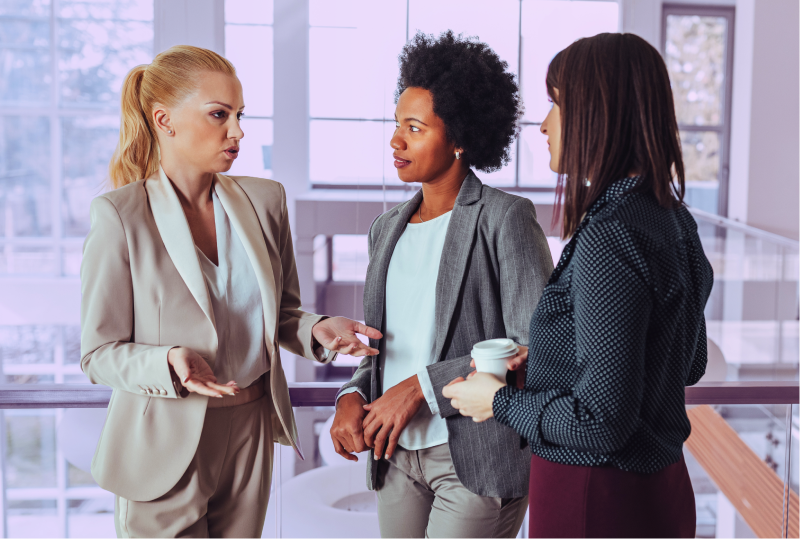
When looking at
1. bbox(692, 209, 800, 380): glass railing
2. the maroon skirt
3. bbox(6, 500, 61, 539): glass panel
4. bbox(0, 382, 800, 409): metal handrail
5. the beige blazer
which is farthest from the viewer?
bbox(692, 209, 800, 380): glass railing

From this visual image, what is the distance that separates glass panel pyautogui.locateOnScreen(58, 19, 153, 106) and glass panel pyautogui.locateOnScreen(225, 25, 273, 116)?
53 cm

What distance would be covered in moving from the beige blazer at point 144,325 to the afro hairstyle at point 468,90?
1.88ft

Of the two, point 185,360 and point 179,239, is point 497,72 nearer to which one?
point 179,239

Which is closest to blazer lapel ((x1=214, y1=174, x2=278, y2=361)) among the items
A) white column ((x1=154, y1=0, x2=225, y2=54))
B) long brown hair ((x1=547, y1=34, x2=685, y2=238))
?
long brown hair ((x1=547, y1=34, x2=685, y2=238))

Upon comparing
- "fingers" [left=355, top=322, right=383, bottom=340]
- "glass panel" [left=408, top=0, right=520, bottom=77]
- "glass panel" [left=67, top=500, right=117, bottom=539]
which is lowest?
"glass panel" [left=67, top=500, right=117, bottom=539]

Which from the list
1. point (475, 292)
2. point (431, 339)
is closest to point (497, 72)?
point (475, 292)

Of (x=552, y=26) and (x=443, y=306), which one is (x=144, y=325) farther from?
(x=552, y=26)

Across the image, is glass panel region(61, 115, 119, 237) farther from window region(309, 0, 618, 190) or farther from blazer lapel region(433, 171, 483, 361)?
blazer lapel region(433, 171, 483, 361)

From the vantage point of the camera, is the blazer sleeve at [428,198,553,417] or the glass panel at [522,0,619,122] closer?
the blazer sleeve at [428,198,553,417]

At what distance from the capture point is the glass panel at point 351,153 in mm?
3902

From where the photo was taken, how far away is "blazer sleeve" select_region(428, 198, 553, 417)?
1.40 m

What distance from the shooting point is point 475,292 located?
147 centimetres

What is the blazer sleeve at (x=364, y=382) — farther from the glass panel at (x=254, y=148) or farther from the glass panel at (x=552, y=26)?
the glass panel at (x=552, y=26)

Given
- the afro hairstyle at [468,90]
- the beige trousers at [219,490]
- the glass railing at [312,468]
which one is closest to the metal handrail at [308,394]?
the glass railing at [312,468]
